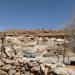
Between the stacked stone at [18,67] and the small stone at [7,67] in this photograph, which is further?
the small stone at [7,67]

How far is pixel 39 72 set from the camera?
9039 millimetres

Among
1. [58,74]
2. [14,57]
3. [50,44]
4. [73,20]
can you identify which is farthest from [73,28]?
[50,44]

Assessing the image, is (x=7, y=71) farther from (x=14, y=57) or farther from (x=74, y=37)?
(x=74, y=37)

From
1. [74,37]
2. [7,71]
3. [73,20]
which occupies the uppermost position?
[73,20]

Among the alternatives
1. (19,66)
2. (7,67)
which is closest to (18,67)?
(19,66)

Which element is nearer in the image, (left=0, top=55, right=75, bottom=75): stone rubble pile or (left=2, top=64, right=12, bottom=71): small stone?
(left=0, top=55, right=75, bottom=75): stone rubble pile

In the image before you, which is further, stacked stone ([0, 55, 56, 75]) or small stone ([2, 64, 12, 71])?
small stone ([2, 64, 12, 71])

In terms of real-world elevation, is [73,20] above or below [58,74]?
above

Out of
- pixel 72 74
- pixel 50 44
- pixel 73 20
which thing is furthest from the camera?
pixel 50 44

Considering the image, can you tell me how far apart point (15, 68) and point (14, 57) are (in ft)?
1.92

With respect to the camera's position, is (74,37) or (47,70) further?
Answer: (74,37)

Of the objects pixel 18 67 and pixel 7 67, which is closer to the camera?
pixel 7 67

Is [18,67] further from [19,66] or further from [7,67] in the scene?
[7,67]

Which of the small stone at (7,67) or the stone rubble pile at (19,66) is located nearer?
the stone rubble pile at (19,66)
